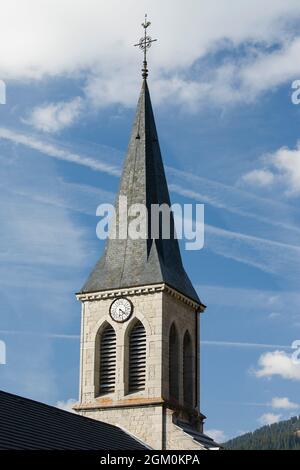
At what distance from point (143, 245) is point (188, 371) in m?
5.55

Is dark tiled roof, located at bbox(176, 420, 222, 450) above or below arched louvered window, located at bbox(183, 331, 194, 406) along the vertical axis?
below

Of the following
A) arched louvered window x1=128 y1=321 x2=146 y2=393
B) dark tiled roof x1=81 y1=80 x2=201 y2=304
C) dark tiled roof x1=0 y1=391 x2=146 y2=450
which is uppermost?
dark tiled roof x1=81 y1=80 x2=201 y2=304

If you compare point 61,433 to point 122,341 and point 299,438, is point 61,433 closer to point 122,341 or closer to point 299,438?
point 122,341

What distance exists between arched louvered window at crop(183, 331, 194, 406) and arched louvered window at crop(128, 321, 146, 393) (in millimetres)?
2693

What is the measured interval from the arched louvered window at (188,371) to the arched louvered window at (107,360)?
10.8 ft

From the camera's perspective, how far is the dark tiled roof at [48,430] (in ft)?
83.8

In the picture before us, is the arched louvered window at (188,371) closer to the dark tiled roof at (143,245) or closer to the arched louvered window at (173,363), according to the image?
the arched louvered window at (173,363)

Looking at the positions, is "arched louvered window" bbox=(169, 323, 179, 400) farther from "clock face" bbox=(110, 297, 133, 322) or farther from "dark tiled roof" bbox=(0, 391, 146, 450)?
→ "dark tiled roof" bbox=(0, 391, 146, 450)

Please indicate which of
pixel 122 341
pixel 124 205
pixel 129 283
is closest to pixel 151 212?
pixel 124 205

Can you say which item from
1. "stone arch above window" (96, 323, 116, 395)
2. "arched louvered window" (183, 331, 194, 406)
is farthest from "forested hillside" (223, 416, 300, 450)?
"stone arch above window" (96, 323, 116, 395)

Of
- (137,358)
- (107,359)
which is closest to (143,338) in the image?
(137,358)

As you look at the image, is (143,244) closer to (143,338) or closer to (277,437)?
(143,338)

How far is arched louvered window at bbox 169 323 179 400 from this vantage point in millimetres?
35219

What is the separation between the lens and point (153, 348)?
34312 millimetres
